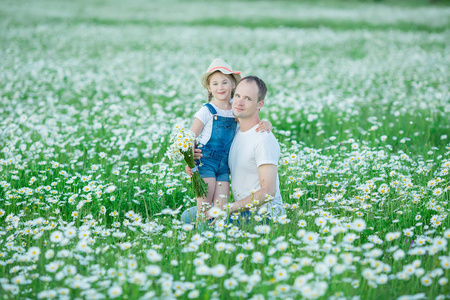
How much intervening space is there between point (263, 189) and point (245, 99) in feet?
2.82

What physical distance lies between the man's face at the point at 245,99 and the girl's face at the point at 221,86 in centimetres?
37

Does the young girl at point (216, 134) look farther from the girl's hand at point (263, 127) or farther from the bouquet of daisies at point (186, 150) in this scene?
the girl's hand at point (263, 127)

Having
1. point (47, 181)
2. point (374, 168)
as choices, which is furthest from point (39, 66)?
point (374, 168)

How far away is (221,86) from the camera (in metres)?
4.62

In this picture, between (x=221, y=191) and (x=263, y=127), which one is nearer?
(x=263, y=127)

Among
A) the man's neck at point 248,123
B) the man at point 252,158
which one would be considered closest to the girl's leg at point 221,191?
the man at point 252,158

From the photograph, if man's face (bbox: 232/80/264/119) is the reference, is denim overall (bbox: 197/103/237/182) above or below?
below

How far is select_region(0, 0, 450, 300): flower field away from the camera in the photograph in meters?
3.14

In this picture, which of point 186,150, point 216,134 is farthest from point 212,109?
point 186,150

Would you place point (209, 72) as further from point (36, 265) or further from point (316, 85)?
point (316, 85)

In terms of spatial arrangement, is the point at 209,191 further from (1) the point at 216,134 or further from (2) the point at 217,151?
(1) the point at 216,134

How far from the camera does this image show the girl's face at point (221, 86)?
463cm

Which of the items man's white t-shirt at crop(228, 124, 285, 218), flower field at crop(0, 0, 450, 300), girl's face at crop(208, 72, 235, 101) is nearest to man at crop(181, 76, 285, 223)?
man's white t-shirt at crop(228, 124, 285, 218)

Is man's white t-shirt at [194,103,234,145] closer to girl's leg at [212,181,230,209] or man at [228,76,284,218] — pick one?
man at [228,76,284,218]
